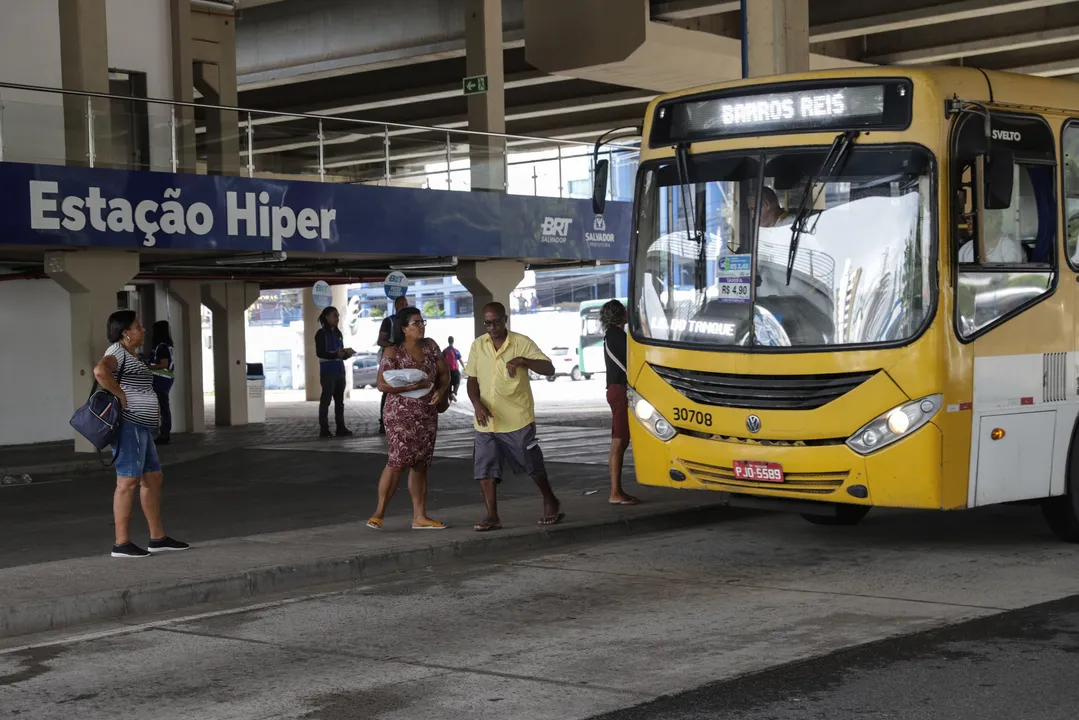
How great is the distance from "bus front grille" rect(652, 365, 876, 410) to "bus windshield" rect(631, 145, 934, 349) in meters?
0.23

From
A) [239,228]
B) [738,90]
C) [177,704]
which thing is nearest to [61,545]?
[177,704]

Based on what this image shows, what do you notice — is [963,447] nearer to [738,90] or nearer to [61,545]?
[738,90]

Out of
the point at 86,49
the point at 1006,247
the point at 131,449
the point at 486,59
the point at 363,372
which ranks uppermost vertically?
the point at 486,59

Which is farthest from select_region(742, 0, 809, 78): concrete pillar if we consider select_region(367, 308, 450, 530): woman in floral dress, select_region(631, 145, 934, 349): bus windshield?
select_region(367, 308, 450, 530): woman in floral dress

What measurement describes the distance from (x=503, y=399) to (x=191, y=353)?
15722 mm

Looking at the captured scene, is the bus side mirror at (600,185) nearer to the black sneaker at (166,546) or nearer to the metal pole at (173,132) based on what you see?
the black sneaker at (166,546)

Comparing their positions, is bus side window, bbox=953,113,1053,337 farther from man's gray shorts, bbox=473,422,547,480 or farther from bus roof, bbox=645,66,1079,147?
man's gray shorts, bbox=473,422,547,480

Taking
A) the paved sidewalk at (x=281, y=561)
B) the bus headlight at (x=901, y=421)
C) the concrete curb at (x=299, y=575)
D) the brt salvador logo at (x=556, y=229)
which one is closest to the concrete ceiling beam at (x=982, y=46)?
the brt salvador logo at (x=556, y=229)

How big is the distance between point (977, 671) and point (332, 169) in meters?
16.9

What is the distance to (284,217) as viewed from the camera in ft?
69.2

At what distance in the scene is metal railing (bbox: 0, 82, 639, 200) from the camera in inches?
741

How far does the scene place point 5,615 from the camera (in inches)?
347

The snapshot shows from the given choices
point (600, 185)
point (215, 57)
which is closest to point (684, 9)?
point (215, 57)

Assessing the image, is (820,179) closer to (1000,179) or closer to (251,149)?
(1000,179)
